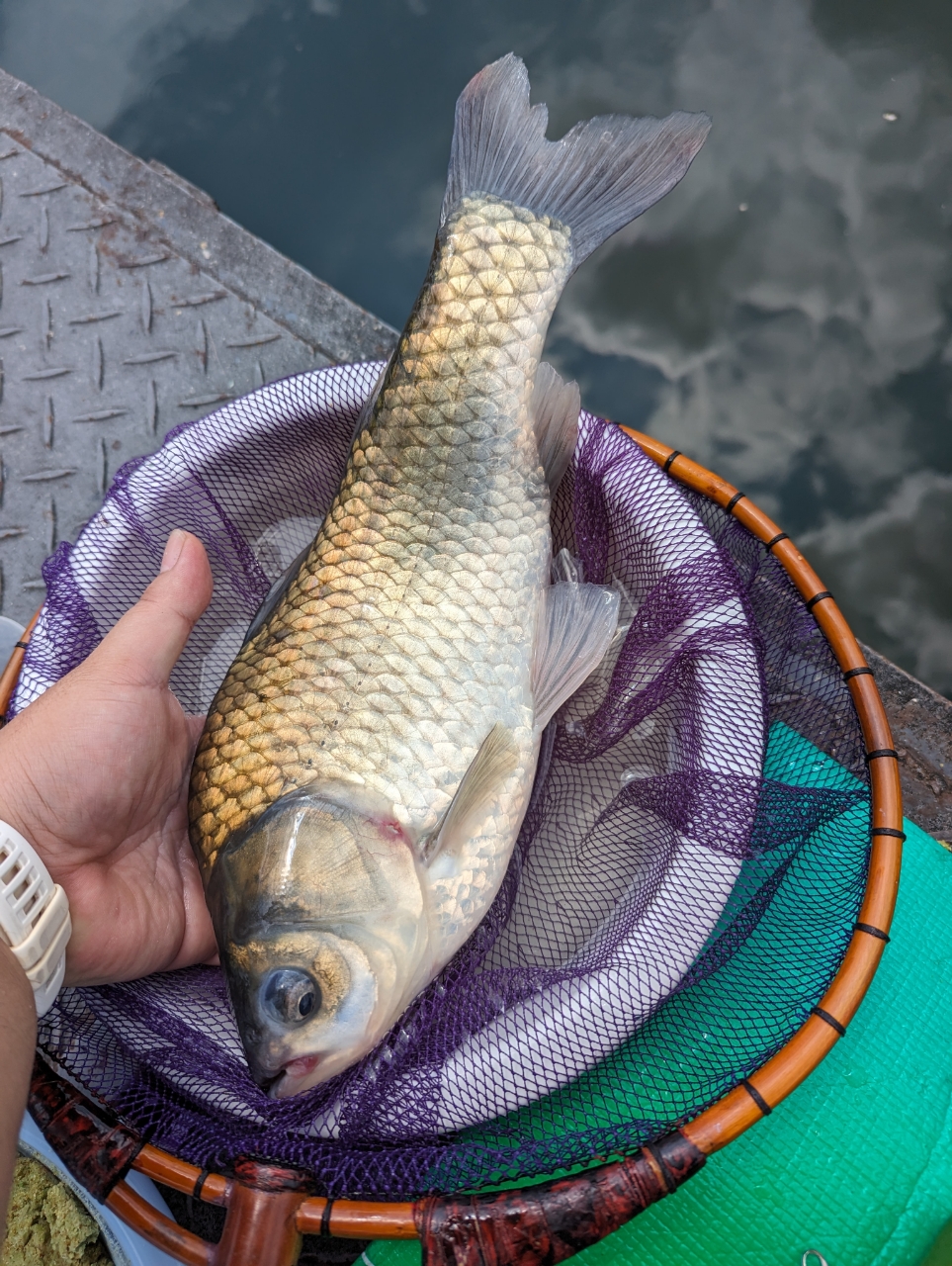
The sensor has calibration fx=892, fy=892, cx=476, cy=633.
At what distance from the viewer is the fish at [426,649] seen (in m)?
1.06

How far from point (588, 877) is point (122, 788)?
0.73m

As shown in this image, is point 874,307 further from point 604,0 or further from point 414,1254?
point 414,1254

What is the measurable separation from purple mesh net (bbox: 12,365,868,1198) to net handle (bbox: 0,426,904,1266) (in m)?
0.06

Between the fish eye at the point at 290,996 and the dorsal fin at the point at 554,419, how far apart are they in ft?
2.47

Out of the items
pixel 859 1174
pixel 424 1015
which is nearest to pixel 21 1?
pixel 424 1015

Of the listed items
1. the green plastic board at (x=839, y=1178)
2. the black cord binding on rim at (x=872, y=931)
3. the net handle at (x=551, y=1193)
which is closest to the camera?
the net handle at (x=551, y=1193)

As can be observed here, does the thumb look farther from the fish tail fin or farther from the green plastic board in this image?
the green plastic board

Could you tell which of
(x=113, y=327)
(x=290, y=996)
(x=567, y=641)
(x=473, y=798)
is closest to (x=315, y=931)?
(x=290, y=996)

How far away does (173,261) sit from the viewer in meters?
2.31

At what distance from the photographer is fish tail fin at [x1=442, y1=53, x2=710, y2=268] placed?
1269 mm

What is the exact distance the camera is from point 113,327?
2.28 m

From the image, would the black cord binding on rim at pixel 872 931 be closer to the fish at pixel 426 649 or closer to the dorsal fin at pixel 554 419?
the fish at pixel 426 649

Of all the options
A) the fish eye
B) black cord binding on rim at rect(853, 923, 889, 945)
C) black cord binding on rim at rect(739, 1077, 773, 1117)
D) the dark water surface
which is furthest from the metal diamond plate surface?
black cord binding on rim at rect(739, 1077, 773, 1117)

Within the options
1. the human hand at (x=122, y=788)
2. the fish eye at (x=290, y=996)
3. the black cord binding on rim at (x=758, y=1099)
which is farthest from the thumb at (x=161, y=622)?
the black cord binding on rim at (x=758, y=1099)
